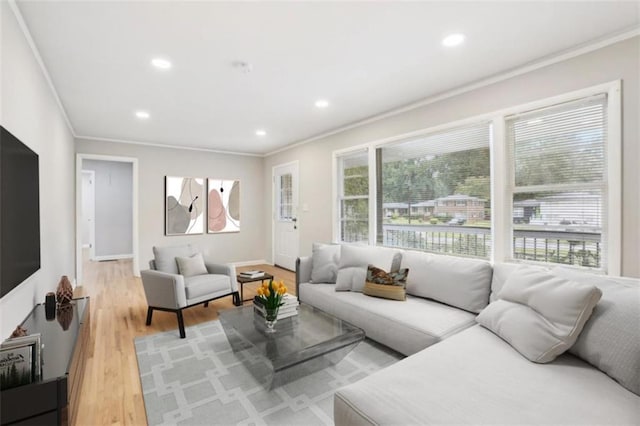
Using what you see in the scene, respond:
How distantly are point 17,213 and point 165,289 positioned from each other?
1.47 meters

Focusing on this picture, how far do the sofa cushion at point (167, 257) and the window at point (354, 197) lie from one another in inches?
90.2

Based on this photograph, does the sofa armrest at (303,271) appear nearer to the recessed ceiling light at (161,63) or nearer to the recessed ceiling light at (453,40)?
the recessed ceiling light at (161,63)

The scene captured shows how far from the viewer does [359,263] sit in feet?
10.7

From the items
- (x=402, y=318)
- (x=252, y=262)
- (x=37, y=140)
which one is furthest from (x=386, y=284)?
(x=252, y=262)

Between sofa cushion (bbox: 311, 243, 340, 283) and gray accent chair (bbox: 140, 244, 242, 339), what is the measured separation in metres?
0.99

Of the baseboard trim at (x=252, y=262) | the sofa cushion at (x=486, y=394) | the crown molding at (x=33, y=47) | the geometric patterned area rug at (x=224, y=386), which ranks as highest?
the crown molding at (x=33, y=47)

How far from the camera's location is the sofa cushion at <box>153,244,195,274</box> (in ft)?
11.2

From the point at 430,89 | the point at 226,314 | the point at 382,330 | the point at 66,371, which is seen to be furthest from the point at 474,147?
the point at 66,371

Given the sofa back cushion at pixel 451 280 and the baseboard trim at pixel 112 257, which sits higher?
the sofa back cushion at pixel 451 280

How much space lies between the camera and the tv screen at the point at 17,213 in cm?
153

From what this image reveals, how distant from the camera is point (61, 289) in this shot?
A: 2531 mm

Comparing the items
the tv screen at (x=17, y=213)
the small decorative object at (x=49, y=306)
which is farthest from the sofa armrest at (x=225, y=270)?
the tv screen at (x=17, y=213)

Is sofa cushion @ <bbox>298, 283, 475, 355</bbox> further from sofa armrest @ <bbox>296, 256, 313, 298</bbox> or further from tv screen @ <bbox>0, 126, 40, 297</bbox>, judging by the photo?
tv screen @ <bbox>0, 126, 40, 297</bbox>

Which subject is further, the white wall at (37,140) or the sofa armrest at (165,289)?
the sofa armrest at (165,289)
